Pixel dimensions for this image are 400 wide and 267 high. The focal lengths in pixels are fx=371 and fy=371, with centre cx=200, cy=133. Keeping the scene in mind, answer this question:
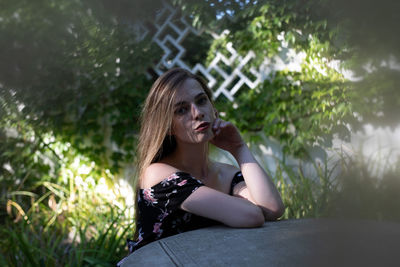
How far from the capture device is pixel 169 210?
1375mm

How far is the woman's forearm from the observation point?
1.40m

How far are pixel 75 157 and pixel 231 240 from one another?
368 centimetres

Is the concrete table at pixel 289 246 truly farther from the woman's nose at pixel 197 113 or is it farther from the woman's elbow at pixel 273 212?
the woman's nose at pixel 197 113

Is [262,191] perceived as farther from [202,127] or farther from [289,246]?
[289,246]

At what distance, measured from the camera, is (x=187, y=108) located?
4.85 feet

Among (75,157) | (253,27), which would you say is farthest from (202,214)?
(75,157)

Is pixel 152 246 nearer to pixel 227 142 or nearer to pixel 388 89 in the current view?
pixel 227 142

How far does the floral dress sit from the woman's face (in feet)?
0.53

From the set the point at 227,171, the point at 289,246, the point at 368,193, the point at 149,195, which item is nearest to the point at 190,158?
the point at 227,171

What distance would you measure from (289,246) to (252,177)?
1.18m

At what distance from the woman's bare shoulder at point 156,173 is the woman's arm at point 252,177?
0.24 meters

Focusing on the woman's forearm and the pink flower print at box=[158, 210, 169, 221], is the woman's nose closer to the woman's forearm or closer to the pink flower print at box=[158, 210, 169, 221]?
the woman's forearm

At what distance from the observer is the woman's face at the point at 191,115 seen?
→ 1.43m

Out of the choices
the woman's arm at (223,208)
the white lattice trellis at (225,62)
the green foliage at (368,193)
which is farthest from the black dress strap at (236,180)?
the white lattice trellis at (225,62)
